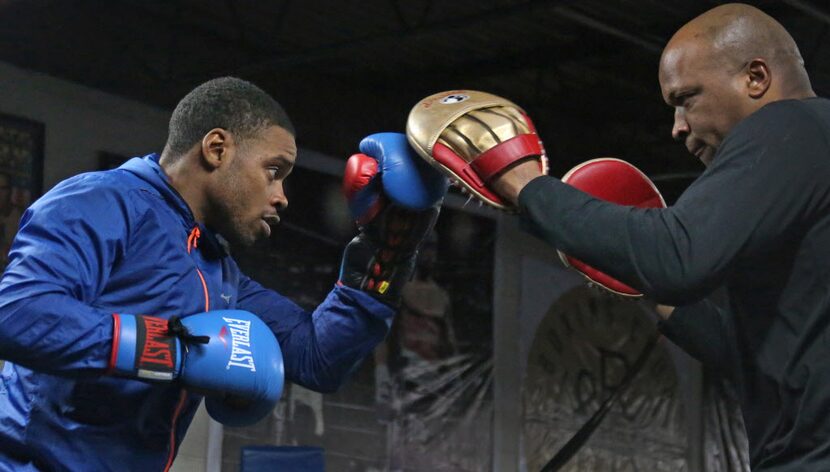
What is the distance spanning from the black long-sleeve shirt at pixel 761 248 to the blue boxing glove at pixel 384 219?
0.77 meters

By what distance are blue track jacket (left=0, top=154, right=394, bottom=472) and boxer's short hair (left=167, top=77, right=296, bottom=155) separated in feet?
0.44

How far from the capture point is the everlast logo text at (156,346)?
A: 6.19ft

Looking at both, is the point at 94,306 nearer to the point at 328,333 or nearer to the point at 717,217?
the point at 328,333

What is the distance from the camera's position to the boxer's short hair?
2293mm

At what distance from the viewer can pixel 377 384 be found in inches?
288

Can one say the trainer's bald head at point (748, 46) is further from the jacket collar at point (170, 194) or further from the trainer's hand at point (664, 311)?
the jacket collar at point (170, 194)

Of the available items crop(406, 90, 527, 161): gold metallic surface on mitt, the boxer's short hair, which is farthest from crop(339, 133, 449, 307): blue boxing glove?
crop(406, 90, 527, 161): gold metallic surface on mitt

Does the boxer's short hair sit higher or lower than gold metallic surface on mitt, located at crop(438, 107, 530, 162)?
higher

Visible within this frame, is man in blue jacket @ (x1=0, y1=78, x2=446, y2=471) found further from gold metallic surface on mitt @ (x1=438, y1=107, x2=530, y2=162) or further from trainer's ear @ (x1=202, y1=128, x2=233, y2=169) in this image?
gold metallic surface on mitt @ (x1=438, y1=107, x2=530, y2=162)

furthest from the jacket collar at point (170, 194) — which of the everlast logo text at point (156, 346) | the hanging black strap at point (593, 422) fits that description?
the hanging black strap at point (593, 422)

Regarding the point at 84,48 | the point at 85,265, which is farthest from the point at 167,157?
the point at 84,48

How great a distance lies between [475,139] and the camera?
73.9 inches

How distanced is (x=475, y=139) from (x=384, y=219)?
0.65 metres

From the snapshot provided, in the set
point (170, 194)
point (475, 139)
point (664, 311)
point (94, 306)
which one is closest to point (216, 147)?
point (170, 194)
